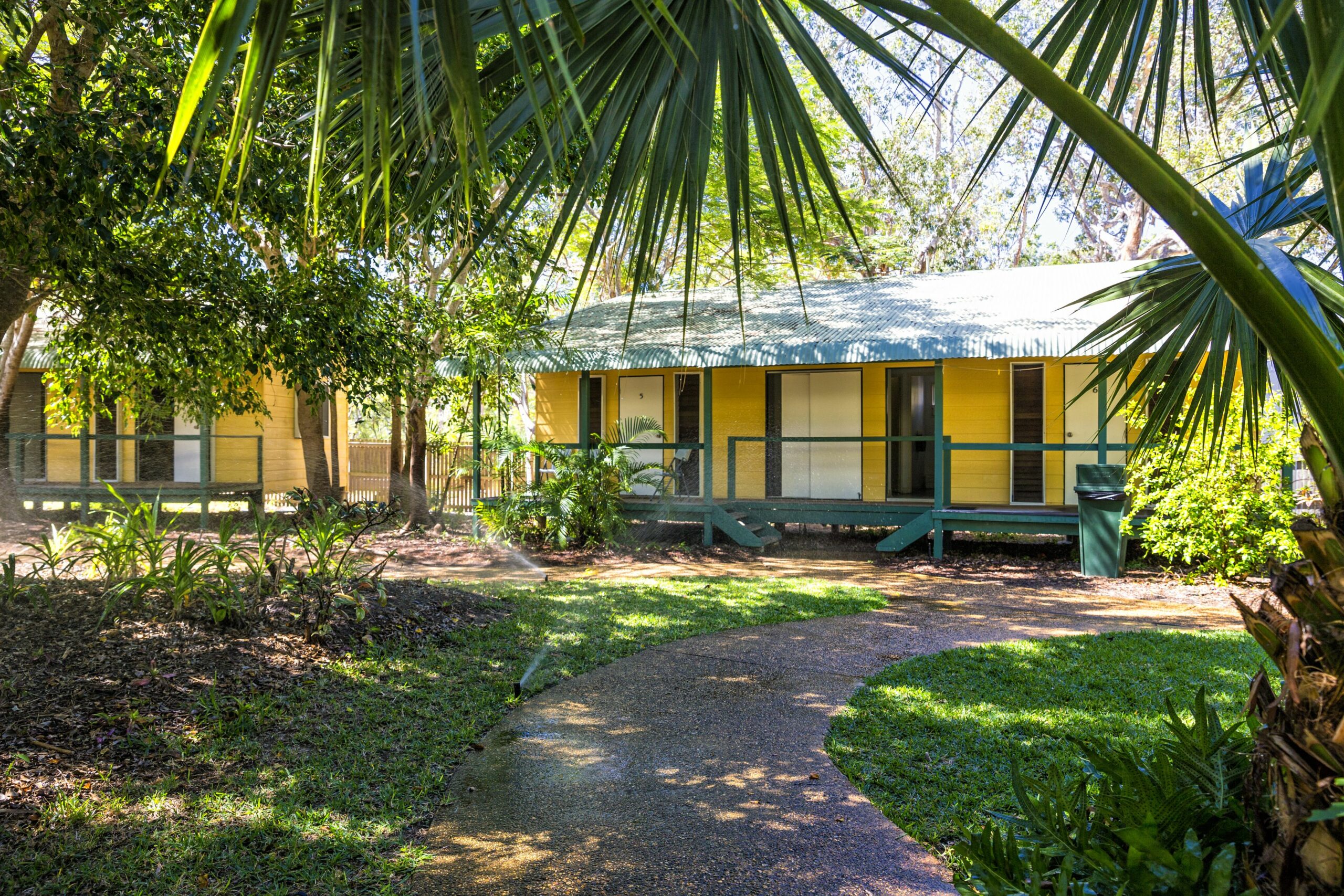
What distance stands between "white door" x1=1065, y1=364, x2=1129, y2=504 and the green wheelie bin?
203cm

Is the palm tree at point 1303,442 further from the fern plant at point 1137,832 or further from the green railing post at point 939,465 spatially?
the green railing post at point 939,465

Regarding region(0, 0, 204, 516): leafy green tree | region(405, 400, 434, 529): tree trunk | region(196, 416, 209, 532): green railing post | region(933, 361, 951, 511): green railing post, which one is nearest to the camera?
region(0, 0, 204, 516): leafy green tree

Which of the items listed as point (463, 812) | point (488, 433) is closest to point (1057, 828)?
point (463, 812)

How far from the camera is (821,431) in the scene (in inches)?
606

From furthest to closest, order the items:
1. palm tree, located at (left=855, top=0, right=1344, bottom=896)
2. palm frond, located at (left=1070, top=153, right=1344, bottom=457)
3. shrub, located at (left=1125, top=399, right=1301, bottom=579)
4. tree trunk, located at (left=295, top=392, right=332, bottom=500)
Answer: tree trunk, located at (left=295, top=392, right=332, bottom=500) < shrub, located at (left=1125, top=399, right=1301, bottom=579) < palm frond, located at (left=1070, top=153, right=1344, bottom=457) < palm tree, located at (left=855, top=0, right=1344, bottom=896)

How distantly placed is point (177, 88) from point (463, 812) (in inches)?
182

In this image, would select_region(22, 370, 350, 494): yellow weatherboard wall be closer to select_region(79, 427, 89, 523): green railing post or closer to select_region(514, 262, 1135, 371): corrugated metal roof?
select_region(79, 427, 89, 523): green railing post

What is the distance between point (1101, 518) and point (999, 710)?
6.50 metres

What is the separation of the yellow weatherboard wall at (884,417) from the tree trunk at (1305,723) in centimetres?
1164

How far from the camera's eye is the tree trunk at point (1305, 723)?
1806mm

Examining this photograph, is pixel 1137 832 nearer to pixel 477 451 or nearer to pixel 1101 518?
pixel 1101 518

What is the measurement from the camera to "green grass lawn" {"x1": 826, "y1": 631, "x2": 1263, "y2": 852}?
423cm

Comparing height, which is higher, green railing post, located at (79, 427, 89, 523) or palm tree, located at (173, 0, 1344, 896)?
palm tree, located at (173, 0, 1344, 896)

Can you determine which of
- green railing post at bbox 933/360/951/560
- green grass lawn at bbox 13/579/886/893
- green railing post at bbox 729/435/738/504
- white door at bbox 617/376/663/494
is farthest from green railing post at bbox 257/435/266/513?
green railing post at bbox 933/360/951/560
